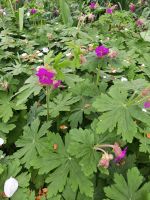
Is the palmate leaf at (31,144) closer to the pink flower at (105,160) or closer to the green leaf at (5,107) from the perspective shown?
the green leaf at (5,107)

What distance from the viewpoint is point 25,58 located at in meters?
2.18

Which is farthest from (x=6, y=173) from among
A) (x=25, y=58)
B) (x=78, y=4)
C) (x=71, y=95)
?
(x=78, y=4)

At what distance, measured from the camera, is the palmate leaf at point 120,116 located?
1.20 meters

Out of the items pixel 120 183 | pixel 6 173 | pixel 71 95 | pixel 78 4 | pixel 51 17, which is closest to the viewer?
pixel 120 183

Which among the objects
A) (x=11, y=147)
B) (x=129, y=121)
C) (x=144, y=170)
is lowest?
(x=11, y=147)

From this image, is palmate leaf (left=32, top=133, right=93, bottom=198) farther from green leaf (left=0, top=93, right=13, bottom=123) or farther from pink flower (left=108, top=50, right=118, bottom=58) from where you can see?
pink flower (left=108, top=50, right=118, bottom=58)

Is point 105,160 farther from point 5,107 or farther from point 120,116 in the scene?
point 5,107

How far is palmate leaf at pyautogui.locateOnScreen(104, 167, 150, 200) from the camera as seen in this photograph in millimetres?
1172

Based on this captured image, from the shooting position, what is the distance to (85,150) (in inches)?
49.0

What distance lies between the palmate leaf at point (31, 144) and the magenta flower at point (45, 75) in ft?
0.80

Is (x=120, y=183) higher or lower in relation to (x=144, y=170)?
higher

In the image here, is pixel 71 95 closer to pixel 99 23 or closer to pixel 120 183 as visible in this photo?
pixel 120 183

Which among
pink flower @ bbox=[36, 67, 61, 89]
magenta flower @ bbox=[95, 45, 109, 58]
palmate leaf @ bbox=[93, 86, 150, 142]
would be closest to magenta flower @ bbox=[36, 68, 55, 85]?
pink flower @ bbox=[36, 67, 61, 89]

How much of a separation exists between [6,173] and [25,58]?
3.39 ft
